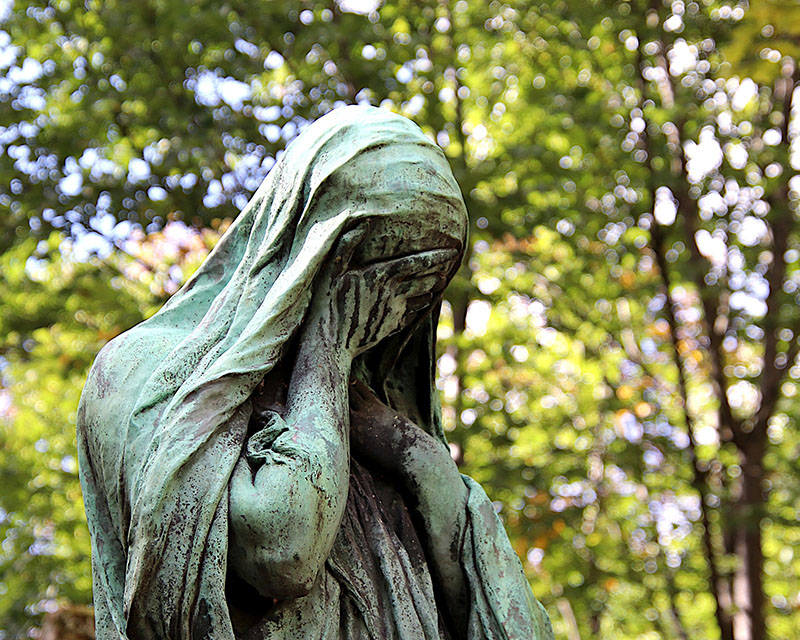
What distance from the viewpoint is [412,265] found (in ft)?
6.08

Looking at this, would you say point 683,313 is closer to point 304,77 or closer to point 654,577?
point 654,577

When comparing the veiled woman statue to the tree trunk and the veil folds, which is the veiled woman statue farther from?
the tree trunk

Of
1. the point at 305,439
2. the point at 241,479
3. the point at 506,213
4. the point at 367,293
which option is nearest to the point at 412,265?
the point at 367,293

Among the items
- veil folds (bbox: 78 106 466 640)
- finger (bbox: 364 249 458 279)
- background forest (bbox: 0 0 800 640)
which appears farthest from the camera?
background forest (bbox: 0 0 800 640)

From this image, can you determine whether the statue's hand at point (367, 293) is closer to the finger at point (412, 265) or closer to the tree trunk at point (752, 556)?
the finger at point (412, 265)

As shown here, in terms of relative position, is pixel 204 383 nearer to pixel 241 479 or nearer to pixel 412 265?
pixel 241 479

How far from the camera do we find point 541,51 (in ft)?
24.6

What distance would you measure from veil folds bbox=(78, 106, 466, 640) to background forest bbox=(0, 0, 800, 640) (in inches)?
148

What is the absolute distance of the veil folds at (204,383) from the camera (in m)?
1.52

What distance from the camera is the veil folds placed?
152 cm

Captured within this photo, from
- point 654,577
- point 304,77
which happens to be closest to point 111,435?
point 304,77

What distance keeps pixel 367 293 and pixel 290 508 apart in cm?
47

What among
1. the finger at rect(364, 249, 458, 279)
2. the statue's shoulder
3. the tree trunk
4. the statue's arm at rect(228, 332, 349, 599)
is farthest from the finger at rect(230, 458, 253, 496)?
the tree trunk

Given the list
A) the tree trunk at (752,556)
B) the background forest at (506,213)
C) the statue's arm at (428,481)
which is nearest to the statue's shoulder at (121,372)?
the statue's arm at (428,481)
